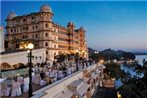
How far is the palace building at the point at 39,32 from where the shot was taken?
5441 cm

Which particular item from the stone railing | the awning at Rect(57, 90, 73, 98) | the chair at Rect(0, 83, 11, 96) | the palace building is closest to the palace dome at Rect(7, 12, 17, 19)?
the palace building

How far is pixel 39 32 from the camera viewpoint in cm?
5512

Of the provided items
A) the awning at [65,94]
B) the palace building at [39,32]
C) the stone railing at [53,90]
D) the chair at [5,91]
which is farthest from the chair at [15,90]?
the palace building at [39,32]

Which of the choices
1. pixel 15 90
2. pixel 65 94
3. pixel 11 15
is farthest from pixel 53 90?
pixel 11 15

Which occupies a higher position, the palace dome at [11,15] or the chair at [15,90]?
the palace dome at [11,15]

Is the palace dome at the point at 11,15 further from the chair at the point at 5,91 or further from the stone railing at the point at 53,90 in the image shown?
the chair at the point at 5,91

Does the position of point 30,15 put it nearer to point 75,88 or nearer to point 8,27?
point 8,27

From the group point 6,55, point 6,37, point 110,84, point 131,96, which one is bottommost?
point 110,84

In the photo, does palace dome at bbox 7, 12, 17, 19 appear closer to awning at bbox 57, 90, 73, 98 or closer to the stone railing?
the stone railing

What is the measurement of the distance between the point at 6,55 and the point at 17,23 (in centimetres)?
2820

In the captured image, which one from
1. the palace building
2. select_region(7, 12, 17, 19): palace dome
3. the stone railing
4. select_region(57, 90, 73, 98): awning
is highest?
select_region(7, 12, 17, 19): palace dome

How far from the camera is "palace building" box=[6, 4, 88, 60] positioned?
5441cm

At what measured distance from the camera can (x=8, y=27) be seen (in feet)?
203

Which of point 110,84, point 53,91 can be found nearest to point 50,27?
point 110,84
